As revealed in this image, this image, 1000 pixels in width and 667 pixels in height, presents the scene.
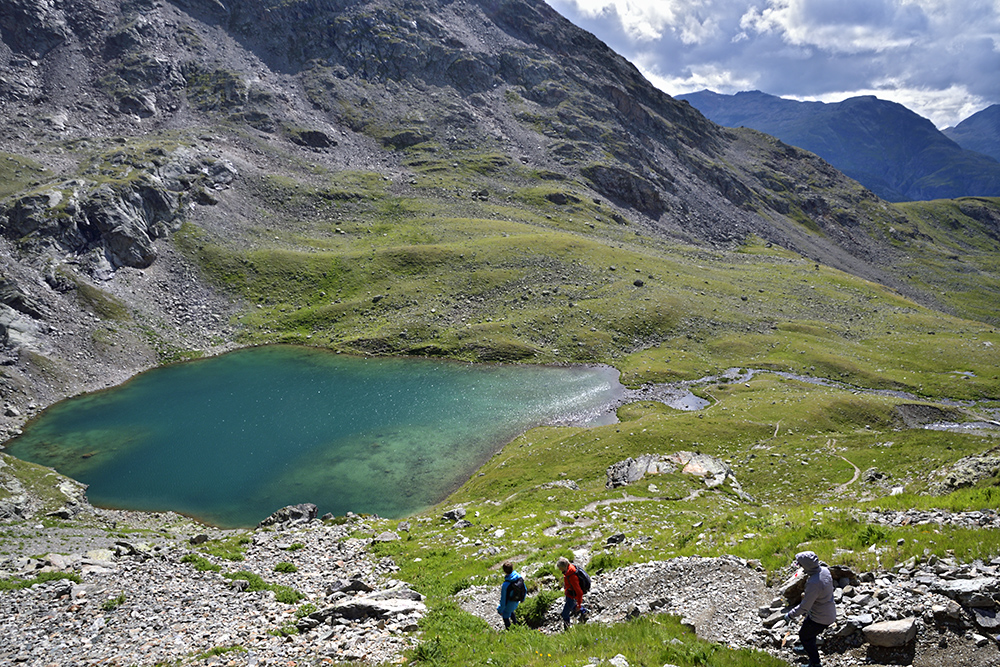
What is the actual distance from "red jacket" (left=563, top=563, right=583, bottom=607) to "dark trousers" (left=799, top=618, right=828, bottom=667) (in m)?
6.55

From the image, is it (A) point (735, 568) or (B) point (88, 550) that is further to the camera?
(B) point (88, 550)

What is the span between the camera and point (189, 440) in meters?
59.3

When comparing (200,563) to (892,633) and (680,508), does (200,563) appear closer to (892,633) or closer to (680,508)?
(680,508)

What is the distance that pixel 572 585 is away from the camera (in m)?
16.7

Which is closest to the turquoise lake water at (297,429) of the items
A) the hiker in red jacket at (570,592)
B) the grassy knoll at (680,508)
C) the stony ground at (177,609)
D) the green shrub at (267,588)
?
the grassy knoll at (680,508)

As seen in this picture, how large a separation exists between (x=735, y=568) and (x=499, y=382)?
56958mm

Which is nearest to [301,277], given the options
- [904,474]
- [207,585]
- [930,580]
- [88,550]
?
[88,550]

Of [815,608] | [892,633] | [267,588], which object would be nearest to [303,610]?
[267,588]

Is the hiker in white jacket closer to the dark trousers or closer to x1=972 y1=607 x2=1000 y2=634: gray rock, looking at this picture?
the dark trousers

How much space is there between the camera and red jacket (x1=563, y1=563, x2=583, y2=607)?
1659cm

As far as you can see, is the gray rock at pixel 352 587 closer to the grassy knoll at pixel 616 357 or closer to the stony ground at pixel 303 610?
the stony ground at pixel 303 610

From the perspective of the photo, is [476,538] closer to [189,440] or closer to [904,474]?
[904,474]

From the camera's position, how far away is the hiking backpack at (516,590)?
1733 cm

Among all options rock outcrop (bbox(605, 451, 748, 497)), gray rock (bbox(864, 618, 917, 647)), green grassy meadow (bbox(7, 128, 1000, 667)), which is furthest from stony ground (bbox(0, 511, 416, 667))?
rock outcrop (bbox(605, 451, 748, 497))
